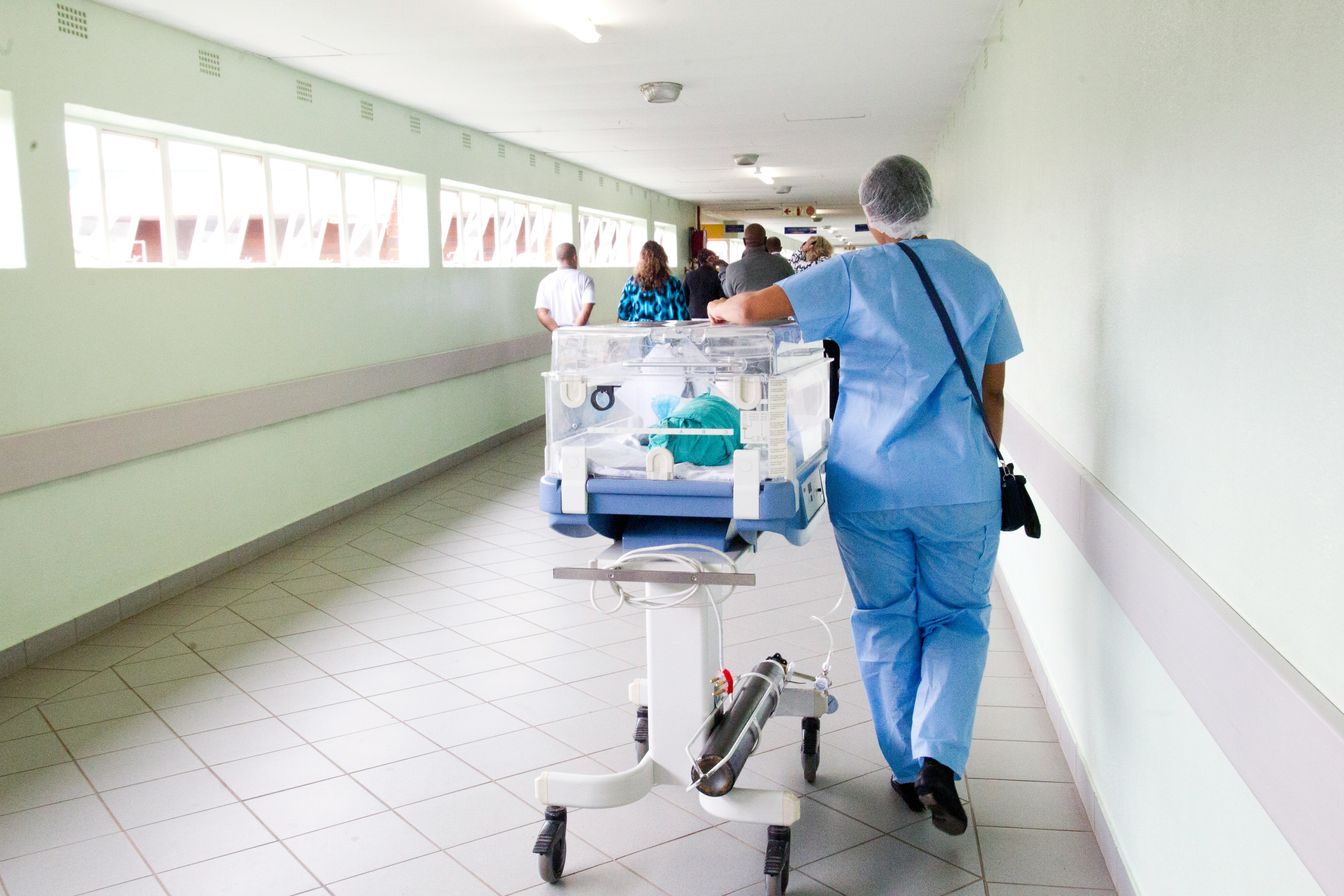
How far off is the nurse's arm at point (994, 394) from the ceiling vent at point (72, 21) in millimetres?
3860

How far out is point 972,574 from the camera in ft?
8.27

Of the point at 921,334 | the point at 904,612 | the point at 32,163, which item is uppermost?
the point at 32,163

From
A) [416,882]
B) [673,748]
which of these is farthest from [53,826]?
[673,748]

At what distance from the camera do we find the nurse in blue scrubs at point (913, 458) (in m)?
2.38

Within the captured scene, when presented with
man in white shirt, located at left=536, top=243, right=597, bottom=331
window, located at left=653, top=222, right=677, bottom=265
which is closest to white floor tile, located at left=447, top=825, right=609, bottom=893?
man in white shirt, located at left=536, top=243, right=597, bottom=331

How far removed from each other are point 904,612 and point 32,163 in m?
3.67

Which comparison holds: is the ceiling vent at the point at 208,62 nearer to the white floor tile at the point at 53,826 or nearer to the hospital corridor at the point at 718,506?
the hospital corridor at the point at 718,506

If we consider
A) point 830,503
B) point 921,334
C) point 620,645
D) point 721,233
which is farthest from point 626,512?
point 721,233

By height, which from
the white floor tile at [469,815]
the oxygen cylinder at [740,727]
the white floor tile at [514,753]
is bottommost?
the white floor tile at [469,815]

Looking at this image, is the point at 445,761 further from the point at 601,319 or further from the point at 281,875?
the point at 601,319

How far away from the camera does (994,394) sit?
2625 mm

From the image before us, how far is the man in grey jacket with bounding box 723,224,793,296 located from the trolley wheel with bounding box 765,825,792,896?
402cm

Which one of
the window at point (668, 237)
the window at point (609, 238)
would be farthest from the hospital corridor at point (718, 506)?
the window at point (668, 237)

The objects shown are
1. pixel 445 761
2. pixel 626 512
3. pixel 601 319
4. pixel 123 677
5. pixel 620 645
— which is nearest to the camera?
pixel 626 512
